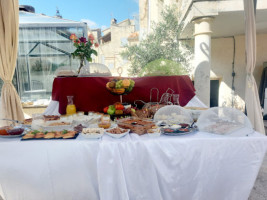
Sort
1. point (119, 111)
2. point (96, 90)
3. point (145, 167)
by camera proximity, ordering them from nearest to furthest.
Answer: point (145, 167), point (119, 111), point (96, 90)

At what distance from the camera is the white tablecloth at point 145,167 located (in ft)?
4.25

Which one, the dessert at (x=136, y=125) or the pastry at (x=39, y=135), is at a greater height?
the dessert at (x=136, y=125)

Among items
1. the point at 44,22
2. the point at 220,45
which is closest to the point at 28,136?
the point at 44,22

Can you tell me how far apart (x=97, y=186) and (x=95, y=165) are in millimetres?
166

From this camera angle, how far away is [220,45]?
669 centimetres

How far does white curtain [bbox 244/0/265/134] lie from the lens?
2390 mm

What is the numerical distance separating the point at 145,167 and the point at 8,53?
8.85ft

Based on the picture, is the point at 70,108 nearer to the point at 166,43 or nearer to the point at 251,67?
the point at 251,67

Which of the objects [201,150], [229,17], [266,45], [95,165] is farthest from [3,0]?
[266,45]

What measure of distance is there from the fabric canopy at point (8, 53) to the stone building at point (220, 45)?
3637mm

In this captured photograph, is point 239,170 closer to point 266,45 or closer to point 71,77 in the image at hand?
point 71,77

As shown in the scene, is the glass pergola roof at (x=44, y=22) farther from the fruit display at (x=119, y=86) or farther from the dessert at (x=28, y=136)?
the dessert at (x=28, y=136)

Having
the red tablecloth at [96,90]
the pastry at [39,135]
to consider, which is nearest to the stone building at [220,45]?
the red tablecloth at [96,90]

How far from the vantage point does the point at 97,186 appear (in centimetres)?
134
